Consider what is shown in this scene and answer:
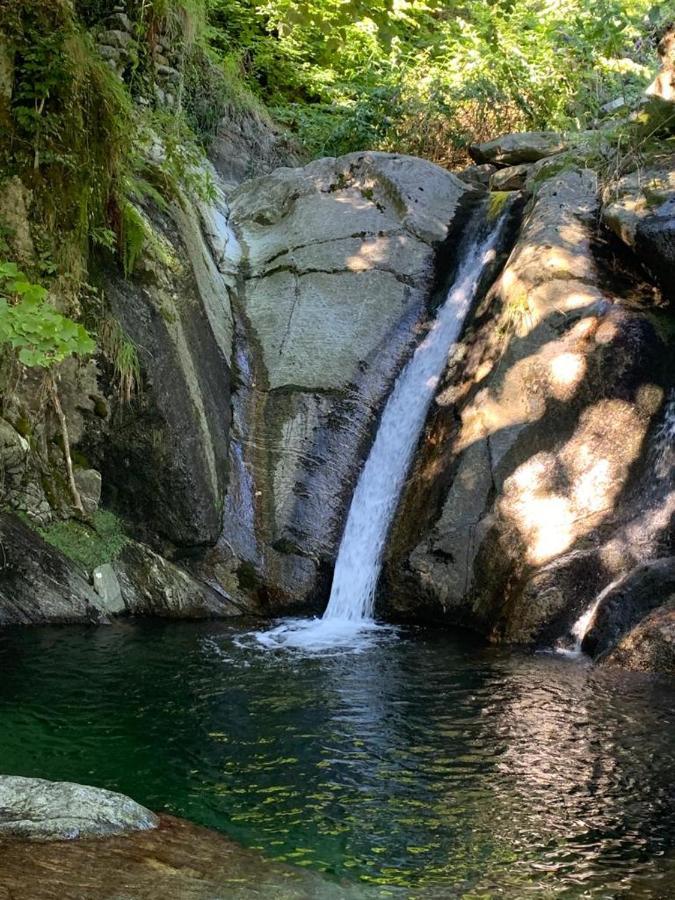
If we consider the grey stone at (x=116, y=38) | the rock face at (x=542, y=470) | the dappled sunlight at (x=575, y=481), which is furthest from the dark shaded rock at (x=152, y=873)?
the grey stone at (x=116, y=38)

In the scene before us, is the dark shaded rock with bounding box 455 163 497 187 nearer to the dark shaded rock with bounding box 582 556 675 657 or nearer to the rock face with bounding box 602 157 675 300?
the rock face with bounding box 602 157 675 300

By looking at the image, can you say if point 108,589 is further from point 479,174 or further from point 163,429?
point 479,174

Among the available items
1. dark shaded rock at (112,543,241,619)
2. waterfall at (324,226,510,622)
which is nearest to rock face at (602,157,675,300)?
waterfall at (324,226,510,622)

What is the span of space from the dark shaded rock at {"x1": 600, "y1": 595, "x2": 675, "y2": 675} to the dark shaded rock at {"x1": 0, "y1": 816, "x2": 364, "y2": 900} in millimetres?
4075

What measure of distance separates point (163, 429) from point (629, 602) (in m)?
4.77

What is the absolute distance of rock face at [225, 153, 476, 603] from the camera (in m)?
9.96

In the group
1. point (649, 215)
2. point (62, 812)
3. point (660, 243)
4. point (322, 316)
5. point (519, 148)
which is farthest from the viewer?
point (519, 148)

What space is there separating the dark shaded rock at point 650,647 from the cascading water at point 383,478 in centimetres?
245

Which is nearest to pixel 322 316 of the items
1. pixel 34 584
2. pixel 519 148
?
pixel 34 584

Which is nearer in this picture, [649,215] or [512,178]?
[649,215]

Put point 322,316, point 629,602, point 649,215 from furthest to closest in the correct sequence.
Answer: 1. point 322,316
2. point 649,215
3. point 629,602

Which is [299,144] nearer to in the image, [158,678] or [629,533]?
[629,533]

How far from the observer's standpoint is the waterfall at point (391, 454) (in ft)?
31.3

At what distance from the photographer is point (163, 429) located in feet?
30.6
